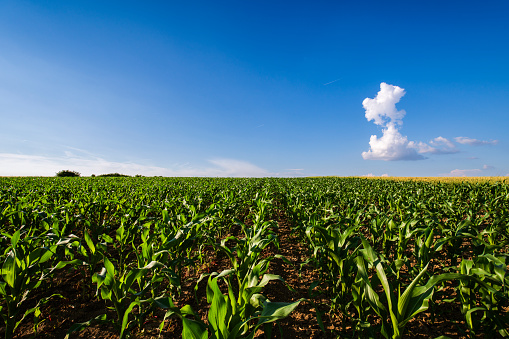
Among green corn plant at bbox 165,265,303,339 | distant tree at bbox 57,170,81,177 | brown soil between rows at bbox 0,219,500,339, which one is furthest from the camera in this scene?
distant tree at bbox 57,170,81,177

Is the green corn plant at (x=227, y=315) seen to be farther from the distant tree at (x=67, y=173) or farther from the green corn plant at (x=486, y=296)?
the distant tree at (x=67, y=173)

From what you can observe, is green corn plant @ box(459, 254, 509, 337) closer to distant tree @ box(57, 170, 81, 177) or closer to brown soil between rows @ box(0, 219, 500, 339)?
brown soil between rows @ box(0, 219, 500, 339)

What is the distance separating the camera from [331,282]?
11.5ft

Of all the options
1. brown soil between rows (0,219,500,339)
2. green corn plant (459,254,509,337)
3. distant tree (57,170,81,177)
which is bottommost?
brown soil between rows (0,219,500,339)

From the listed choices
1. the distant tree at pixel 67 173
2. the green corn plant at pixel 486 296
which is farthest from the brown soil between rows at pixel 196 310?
the distant tree at pixel 67 173

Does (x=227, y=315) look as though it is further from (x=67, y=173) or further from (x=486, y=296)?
(x=67, y=173)

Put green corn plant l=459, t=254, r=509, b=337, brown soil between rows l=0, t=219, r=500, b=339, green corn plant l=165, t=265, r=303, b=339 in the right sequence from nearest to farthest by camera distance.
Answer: green corn plant l=165, t=265, r=303, b=339 → green corn plant l=459, t=254, r=509, b=337 → brown soil between rows l=0, t=219, r=500, b=339

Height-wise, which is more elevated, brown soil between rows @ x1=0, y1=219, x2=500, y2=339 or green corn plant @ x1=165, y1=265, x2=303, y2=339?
green corn plant @ x1=165, y1=265, x2=303, y2=339

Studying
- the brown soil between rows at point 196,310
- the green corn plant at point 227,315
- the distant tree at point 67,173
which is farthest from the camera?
the distant tree at point 67,173

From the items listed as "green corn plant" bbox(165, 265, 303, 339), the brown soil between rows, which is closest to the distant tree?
the brown soil between rows

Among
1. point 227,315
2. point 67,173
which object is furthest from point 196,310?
point 67,173

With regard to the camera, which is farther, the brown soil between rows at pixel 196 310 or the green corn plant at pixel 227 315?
the brown soil between rows at pixel 196 310

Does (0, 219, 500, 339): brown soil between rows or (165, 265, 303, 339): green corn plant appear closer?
(165, 265, 303, 339): green corn plant

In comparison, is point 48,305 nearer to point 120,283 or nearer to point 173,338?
point 120,283
